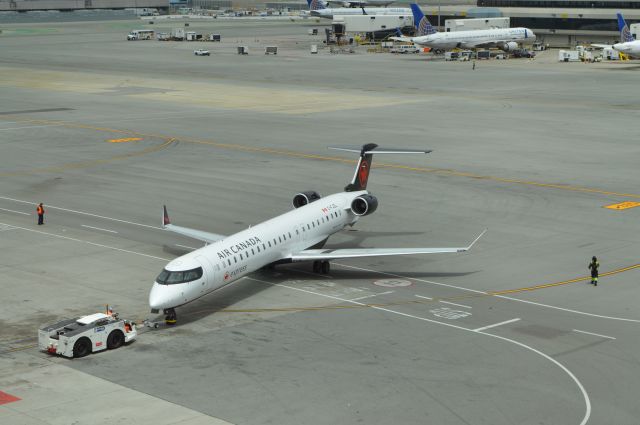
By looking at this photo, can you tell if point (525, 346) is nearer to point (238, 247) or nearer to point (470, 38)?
point (238, 247)

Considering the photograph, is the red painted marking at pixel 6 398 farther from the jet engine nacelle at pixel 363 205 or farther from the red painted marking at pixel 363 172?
the red painted marking at pixel 363 172

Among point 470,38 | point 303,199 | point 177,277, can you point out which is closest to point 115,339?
point 177,277

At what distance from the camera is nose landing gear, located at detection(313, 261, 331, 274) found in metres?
45.5

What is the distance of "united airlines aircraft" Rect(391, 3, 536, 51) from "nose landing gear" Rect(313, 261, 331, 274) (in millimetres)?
128560

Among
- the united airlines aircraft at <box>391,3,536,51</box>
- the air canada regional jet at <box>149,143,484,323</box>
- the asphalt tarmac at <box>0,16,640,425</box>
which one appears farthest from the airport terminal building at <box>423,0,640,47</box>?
the air canada regional jet at <box>149,143,484,323</box>

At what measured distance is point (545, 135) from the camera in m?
85.8

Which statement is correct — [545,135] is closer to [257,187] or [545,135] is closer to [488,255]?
[257,187]

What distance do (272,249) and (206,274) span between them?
17.2 ft

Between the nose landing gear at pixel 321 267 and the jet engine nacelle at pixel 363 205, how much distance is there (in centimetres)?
418

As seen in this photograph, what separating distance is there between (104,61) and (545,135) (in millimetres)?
99783

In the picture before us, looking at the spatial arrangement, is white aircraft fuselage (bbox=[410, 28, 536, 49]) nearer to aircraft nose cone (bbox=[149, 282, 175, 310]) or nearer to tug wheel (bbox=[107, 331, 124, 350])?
aircraft nose cone (bbox=[149, 282, 175, 310])

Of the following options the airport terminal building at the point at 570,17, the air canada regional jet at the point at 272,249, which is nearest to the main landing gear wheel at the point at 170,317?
the air canada regional jet at the point at 272,249

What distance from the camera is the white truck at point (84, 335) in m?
34.1

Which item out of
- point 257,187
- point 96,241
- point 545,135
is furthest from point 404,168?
point 96,241
